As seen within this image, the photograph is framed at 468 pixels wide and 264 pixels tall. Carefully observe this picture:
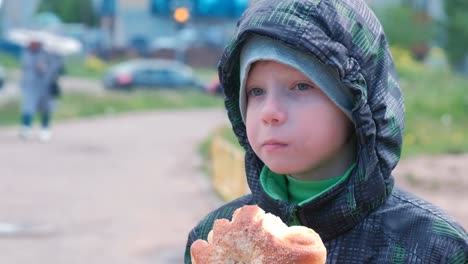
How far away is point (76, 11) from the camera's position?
6869 cm

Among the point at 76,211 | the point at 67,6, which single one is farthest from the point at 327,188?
the point at 67,6

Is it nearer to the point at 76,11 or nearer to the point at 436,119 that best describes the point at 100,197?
the point at 436,119

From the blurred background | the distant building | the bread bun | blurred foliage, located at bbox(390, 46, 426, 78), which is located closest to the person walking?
the blurred background

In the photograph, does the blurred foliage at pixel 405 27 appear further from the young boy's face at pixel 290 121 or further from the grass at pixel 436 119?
the young boy's face at pixel 290 121

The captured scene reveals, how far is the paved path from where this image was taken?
862 centimetres

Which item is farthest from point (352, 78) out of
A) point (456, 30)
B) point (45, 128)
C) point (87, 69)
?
point (87, 69)

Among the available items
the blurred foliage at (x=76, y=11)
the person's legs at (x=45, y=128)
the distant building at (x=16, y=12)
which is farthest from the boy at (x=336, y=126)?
the blurred foliage at (x=76, y=11)

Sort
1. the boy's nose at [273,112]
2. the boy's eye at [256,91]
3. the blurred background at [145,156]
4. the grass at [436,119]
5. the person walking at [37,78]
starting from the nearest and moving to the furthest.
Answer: the boy's nose at [273,112] → the boy's eye at [256,91] → the blurred background at [145,156] → the grass at [436,119] → the person walking at [37,78]

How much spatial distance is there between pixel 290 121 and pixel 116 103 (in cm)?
2391

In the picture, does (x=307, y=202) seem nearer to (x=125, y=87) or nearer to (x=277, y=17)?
(x=277, y=17)

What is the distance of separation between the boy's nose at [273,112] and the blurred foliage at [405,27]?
116 ft

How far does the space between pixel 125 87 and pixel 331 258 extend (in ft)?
97.3

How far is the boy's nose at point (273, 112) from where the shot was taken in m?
2.07

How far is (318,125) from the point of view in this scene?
2125 millimetres
